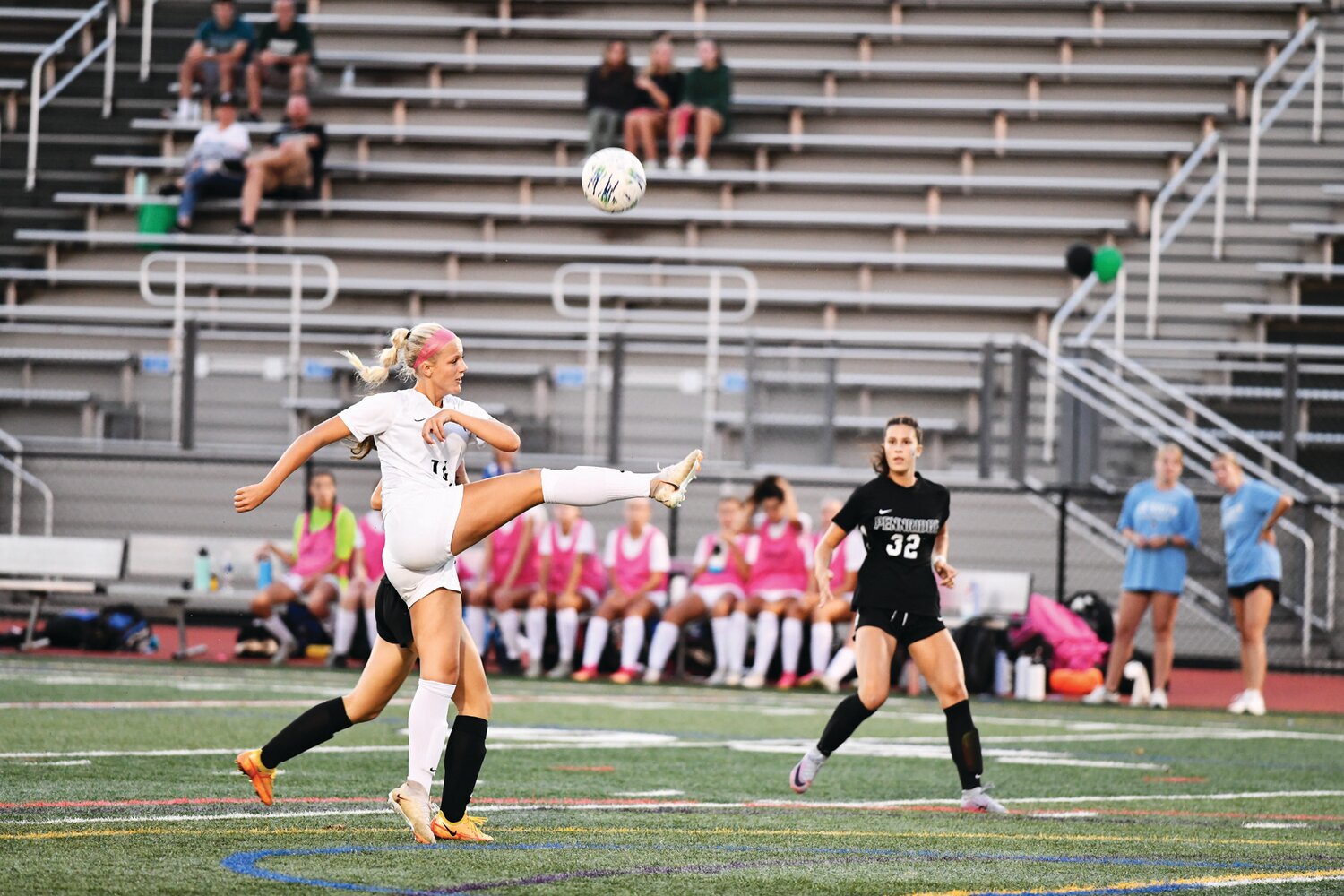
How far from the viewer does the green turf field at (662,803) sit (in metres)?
6.20

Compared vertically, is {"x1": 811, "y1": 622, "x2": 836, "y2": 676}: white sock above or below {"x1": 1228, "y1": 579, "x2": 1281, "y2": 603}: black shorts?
below

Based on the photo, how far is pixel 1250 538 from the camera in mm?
15602

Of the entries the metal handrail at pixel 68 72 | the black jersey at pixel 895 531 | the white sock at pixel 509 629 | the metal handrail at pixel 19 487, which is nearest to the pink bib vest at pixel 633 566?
the white sock at pixel 509 629

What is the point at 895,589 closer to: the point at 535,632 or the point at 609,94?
the point at 535,632

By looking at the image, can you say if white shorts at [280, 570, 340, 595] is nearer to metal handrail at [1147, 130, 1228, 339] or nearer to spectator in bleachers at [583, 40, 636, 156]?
spectator in bleachers at [583, 40, 636, 156]

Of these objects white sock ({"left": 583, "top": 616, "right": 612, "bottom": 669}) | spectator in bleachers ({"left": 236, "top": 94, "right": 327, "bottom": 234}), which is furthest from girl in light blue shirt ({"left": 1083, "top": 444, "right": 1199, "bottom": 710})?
spectator in bleachers ({"left": 236, "top": 94, "right": 327, "bottom": 234})

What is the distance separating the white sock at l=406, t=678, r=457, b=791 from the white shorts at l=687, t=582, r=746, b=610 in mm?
10179

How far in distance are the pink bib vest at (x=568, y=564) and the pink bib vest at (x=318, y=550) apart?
6.05 feet

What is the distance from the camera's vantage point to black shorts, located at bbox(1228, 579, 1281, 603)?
15594 mm

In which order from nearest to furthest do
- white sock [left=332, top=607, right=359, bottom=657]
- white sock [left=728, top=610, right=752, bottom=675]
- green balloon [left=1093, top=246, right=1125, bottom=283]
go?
white sock [left=728, top=610, right=752, bottom=675] → white sock [left=332, top=607, right=359, bottom=657] → green balloon [left=1093, top=246, right=1125, bottom=283]

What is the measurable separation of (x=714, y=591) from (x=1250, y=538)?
14.9 feet

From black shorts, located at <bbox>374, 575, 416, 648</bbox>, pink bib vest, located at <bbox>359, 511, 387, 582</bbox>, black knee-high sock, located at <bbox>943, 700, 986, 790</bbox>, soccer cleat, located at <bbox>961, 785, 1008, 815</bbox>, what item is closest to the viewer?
black shorts, located at <bbox>374, 575, 416, 648</bbox>

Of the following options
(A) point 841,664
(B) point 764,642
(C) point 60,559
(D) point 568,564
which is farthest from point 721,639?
(C) point 60,559

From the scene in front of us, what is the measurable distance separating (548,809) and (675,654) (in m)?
9.55
